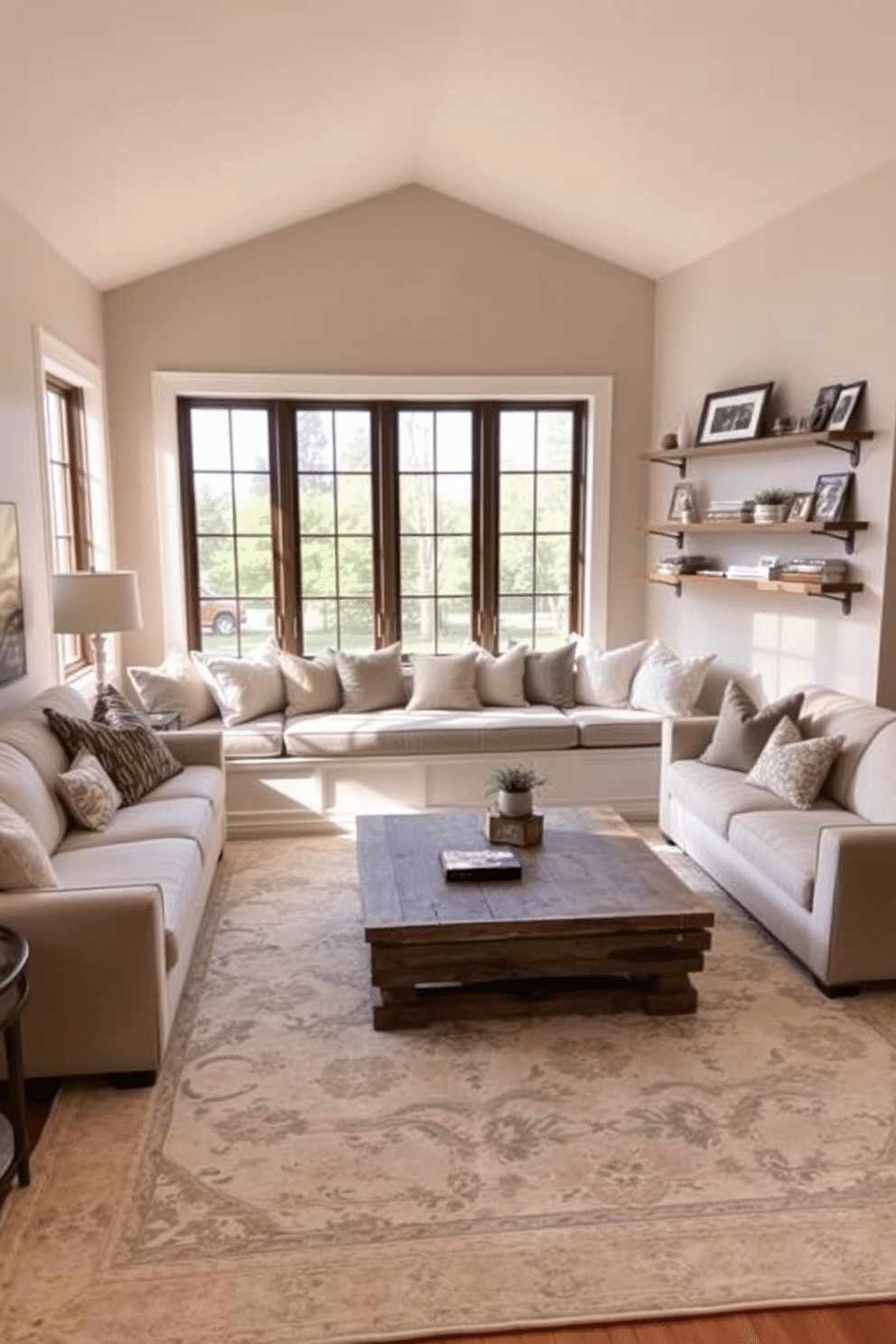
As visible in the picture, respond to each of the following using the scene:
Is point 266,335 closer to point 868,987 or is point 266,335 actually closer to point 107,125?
point 107,125

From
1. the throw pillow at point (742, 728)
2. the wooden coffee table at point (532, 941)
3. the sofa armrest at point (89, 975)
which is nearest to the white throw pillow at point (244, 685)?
the wooden coffee table at point (532, 941)

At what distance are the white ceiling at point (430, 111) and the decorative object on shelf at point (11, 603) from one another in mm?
1278

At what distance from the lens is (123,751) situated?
4.11m

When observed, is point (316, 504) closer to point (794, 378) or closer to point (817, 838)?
point (794, 378)

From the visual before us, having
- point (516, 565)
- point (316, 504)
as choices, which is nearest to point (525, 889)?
point (516, 565)

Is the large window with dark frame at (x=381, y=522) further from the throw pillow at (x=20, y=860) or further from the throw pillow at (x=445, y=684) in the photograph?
the throw pillow at (x=20, y=860)

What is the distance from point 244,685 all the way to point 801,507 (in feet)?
9.70

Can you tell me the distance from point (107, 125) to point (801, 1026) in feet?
12.8

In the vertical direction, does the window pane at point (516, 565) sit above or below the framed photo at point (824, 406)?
below

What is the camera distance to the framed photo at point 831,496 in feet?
13.8

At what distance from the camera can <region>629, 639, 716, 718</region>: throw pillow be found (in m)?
5.39

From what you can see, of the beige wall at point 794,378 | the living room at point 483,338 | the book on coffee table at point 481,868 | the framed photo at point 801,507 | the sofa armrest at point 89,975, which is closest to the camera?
the sofa armrest at point 89,975

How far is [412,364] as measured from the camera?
5781 millimetres

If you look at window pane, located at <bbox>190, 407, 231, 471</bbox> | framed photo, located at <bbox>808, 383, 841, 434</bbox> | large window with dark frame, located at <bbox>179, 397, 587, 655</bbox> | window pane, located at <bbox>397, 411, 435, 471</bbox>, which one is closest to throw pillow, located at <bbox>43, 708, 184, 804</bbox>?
large window with dark frame, located at <bbox>179, 397, 587, 655</bbox>
